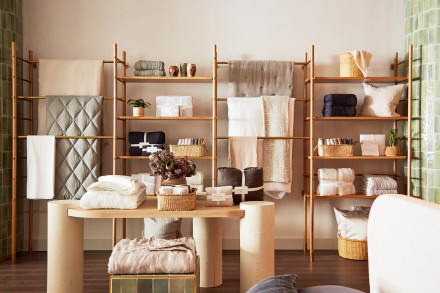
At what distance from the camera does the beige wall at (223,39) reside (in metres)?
4.76

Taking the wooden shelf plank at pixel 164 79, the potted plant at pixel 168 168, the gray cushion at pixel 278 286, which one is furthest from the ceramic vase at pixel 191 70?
the gray cushion at pixel 278 286

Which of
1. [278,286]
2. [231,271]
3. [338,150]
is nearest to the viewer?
[278,286]

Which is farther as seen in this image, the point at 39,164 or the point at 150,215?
the point at 39,164

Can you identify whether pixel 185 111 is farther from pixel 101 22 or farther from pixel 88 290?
pixel 88 290

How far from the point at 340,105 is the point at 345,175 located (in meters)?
0.72

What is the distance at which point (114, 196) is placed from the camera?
9.07 feet

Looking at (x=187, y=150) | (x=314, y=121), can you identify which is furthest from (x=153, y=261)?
(x=314, y=121)

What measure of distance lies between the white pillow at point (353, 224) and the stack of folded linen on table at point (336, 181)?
25cm

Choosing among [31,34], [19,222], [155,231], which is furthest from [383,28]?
[19,222]

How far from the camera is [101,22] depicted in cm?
478

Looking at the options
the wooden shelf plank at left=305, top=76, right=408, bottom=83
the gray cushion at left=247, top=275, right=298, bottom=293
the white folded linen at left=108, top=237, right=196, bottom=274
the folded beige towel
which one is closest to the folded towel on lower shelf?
the wooden shelf plank at left=305, top=76, right=408, bottom=83

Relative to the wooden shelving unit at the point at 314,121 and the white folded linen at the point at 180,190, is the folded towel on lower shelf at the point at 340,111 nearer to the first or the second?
the wooden shelving unit at the point at 314,121

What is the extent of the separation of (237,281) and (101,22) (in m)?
3.10

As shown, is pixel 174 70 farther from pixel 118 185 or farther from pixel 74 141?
pixel 118 185
